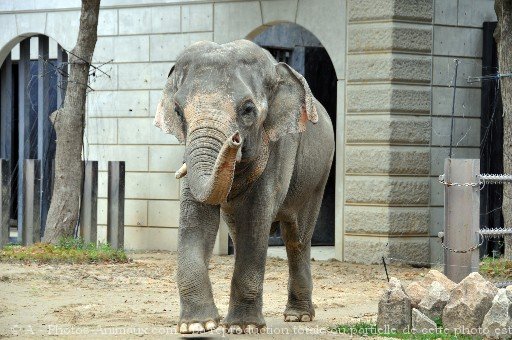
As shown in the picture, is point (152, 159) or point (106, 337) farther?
point (152, 159)

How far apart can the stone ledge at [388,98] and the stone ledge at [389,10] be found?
0.90 m

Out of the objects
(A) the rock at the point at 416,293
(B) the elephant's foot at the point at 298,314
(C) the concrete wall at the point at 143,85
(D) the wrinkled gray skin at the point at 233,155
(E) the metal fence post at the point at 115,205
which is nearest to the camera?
(D) the wrinkled gray skin at the point at 233,155

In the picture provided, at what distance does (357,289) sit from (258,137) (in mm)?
4861

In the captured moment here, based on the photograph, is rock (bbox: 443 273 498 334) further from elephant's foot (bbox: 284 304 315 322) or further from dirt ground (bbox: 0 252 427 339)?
elephant's foot (bbox: 284 304 315 322)

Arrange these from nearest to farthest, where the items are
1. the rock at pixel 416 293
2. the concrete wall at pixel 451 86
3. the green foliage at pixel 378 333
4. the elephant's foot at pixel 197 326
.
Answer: the elephant's foot at pixel 197 326, the green foliage at pixel 378 333, the rock at pixel 416 293, the concrete wall at pixel 451 86

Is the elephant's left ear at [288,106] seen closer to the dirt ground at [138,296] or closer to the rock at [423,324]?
the dirt ground at [138,296]

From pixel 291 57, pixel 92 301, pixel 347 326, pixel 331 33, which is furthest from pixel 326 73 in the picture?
pixel 347 326

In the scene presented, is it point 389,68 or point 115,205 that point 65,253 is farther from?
point 389,68

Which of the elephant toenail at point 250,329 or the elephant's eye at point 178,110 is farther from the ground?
the elephant's eye at point 178,110

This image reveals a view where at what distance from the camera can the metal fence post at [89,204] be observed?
17.1m

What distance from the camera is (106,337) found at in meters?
9.01

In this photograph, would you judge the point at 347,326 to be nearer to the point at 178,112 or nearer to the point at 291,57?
the point at 178,112

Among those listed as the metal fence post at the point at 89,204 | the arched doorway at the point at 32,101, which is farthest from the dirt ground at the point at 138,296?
the arched doorway at the point at 32,101

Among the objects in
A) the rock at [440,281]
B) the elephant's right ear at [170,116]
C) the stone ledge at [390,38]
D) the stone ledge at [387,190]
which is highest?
the stone ledge at [390,38]
